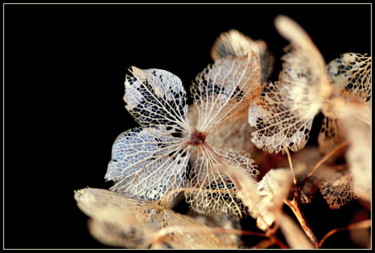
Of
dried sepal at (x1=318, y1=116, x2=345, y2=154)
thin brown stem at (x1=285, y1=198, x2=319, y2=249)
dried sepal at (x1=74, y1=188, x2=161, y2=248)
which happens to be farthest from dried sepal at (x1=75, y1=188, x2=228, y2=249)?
dried sepal at (x1=318, y1=116, x2=345, y2=154)

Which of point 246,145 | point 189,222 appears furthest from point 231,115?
point 189,222

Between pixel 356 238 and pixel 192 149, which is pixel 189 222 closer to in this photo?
pixel 192 149

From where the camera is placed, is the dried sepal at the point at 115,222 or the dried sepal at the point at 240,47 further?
the dried sepal at the point at 240,47

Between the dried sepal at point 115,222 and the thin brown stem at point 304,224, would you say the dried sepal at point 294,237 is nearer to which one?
the thin brown stem at point 304,224

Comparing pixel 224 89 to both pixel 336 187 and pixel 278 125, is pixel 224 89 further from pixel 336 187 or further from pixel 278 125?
pixel 336 187

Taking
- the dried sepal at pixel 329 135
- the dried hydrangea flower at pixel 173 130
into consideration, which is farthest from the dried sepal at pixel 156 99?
the dried sepal at pixel 329 135

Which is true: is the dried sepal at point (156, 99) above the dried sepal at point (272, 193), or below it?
above

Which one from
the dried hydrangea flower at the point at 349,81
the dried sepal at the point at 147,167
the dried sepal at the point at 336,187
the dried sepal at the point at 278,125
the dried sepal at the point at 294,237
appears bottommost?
the dried sepal at the point at 294,237
